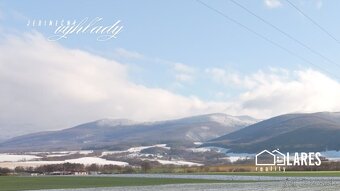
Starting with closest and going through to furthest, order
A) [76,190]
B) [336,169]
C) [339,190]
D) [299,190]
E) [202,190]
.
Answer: [339,190] < [299,190] < [202,190] < [76,190] < [336,169]

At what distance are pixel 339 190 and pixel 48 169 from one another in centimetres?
14939

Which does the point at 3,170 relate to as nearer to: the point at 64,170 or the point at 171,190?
the point at 64,170

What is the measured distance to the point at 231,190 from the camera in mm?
63969

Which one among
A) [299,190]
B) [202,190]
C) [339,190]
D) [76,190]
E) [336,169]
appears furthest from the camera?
[336,169]

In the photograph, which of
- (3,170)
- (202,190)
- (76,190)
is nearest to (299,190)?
(202,190)

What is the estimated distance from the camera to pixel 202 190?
67750 millimetres

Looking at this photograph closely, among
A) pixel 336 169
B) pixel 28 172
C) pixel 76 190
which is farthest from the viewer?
pixel 28 172

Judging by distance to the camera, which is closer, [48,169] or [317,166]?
[317,166]

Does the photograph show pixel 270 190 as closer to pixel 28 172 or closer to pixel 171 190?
pixel 171 190

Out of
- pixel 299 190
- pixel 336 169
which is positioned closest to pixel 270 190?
pixel 299 190

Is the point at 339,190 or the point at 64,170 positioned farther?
the point at 64,170

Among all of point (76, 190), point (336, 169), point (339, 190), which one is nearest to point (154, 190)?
point (76, 190)

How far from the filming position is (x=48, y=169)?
648 feet

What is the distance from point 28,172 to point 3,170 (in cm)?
955
